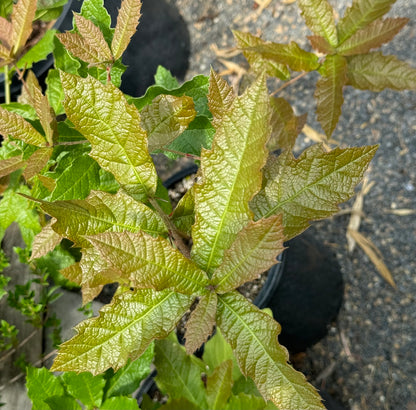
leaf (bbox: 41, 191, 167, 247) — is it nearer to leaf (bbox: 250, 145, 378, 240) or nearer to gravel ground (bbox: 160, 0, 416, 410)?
leaf (bbox: 250, 145, 378, 240)

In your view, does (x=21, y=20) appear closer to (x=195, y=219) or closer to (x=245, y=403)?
(x=195, y=219)

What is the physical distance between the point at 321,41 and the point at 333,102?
109 mm

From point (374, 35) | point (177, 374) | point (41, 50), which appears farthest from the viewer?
point (41, 50)

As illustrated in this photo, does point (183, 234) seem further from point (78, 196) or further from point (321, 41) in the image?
point (321, 41)

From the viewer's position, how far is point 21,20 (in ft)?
2.34

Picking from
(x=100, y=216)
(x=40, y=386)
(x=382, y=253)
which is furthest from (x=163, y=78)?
(x=382, y=253)

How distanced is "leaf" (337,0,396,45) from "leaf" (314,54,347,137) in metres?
0.05

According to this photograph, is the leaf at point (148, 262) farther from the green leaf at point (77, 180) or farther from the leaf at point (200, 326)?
the green leaf at point (77, 180)

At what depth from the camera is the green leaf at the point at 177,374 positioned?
892mm

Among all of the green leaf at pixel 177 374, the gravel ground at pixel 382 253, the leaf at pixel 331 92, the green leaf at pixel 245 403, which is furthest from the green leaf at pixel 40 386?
the gravel ground at pixel 382 253

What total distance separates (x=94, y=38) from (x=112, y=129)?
19 cm

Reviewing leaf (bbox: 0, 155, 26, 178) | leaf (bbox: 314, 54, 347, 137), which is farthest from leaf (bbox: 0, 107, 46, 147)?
leaf (bbox: 314, 54, 347, 137)

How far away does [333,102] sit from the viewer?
80cm

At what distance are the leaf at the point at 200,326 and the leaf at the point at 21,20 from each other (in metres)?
0.53
